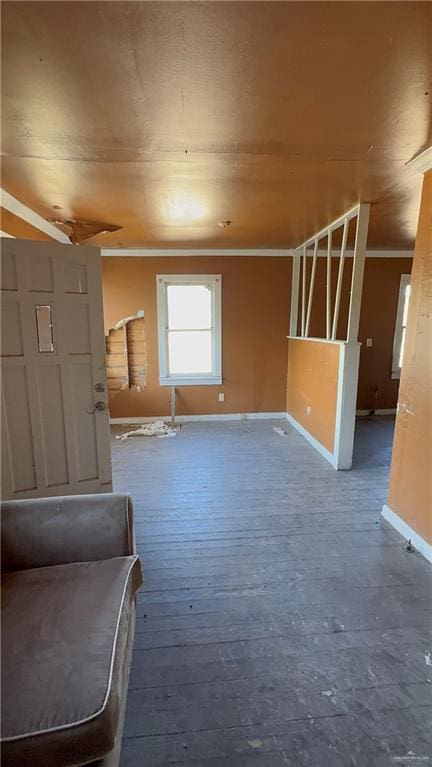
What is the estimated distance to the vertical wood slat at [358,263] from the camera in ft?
9.69

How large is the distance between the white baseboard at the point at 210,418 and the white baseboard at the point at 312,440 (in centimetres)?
27

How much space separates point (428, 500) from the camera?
6.89 ft

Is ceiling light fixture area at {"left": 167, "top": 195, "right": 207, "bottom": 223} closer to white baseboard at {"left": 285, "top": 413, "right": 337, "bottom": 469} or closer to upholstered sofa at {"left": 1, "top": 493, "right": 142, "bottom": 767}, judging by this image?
upholstered sofa at {"left": 1, "top": 493, "right": 142, "bottom": 767}

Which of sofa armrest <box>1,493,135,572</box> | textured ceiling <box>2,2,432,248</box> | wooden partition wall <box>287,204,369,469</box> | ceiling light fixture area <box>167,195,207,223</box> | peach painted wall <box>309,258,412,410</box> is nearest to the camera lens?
textured ceiling <box>2,2,432,248</box>

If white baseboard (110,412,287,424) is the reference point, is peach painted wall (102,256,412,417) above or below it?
above

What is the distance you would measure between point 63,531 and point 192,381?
360 centimetres

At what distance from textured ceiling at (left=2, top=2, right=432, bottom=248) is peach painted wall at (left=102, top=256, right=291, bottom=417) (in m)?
1.90

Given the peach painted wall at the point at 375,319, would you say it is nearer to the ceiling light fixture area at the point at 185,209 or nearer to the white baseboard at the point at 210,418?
the white baseboard at the point at 210,418

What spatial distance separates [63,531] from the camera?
146cm

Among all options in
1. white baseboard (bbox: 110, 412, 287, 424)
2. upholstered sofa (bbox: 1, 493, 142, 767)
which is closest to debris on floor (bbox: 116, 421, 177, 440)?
white baseboard (bbox: 110, 412, 287, 424)

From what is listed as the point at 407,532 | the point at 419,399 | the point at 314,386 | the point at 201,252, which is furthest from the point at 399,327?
the point at 407,532

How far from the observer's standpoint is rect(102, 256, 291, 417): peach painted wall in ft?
15.5

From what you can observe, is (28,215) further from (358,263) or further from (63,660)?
(63,660)

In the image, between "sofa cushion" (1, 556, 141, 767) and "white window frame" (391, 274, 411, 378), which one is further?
"white window frame" (391, 274, 411, 378)
